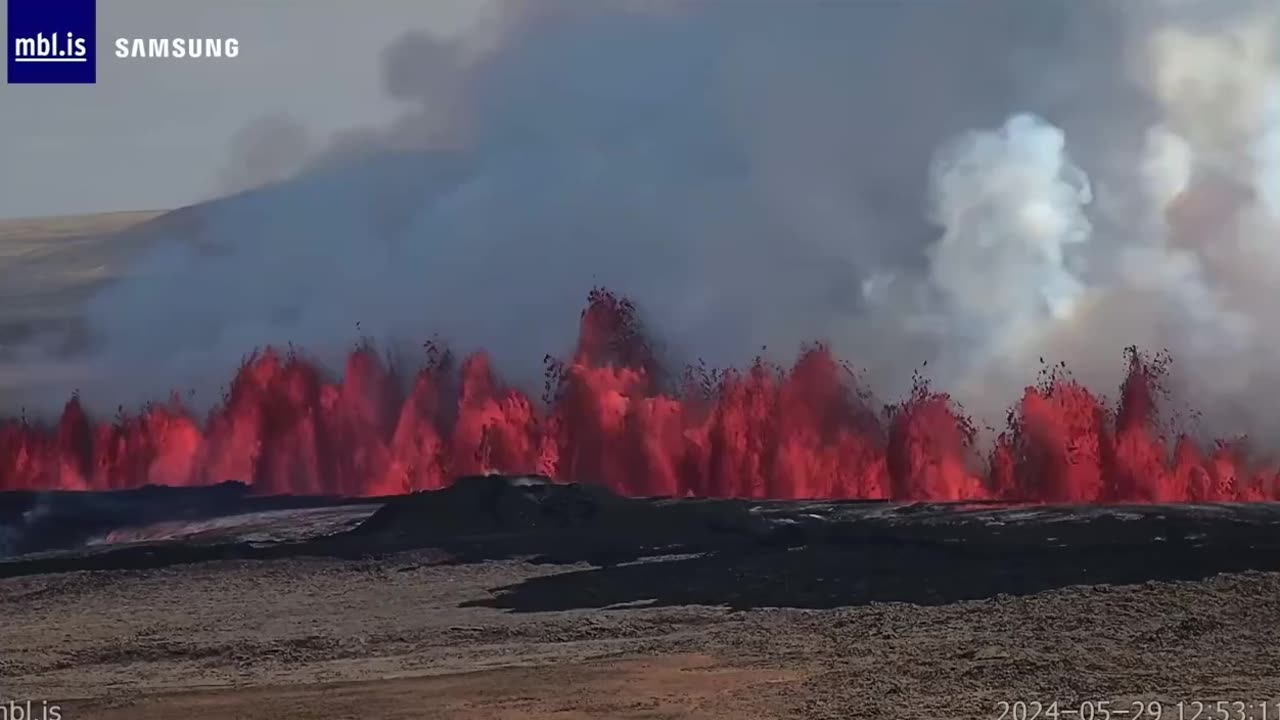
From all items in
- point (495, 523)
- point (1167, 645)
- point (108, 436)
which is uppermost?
point (108, 436)

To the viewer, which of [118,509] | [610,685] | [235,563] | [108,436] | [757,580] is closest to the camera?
[610,685]

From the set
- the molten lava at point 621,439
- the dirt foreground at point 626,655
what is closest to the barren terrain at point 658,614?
the dirt foreground at point 626,655

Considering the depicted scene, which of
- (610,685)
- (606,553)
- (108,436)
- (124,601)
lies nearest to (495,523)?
(606,553)

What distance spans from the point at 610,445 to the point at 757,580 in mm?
27389

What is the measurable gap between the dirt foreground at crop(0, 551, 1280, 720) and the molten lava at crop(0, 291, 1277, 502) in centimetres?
2325

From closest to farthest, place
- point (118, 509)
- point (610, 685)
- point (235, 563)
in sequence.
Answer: point (610, 685) → point (235, 563) → point (118, 509)

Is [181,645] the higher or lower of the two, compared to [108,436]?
lower

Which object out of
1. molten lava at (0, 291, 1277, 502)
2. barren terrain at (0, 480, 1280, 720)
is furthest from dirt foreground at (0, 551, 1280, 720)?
molten lava at (0, 291, 1277, 502)

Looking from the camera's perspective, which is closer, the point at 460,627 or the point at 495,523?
the point at 460,627

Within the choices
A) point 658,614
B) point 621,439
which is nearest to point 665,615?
point 658,614

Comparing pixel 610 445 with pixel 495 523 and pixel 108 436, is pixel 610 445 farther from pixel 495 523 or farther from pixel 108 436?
pixel 108 436

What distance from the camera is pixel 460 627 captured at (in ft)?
139

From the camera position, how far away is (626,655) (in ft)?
124

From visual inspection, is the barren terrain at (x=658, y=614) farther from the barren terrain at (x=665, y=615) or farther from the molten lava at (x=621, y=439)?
the molten lava at (x=621, y=439)
